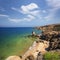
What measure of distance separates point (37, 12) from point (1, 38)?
1.45m

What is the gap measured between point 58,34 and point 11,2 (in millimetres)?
2261

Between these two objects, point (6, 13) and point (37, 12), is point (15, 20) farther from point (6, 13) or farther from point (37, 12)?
point (37, 12)

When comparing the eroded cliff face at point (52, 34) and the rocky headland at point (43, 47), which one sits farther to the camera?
the eroded cliff face at point (52, 34)

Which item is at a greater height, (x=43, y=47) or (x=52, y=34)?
(x=52, y=34)

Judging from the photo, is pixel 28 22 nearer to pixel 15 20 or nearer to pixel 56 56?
pixel 15 20

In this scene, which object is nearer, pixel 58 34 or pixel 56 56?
pixel 56 56

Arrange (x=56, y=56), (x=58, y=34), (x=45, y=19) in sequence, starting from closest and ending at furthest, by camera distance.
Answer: (x=56, y=56) → (x=45, y=19) → (x=58, y=34)

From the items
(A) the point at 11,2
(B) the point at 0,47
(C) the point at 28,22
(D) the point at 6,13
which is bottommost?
(B) the point at 0,47

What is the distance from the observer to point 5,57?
14.1 ft

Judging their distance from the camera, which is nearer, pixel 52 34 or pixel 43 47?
pixel 43 47

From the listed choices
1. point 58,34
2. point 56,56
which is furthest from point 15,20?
point 58,34

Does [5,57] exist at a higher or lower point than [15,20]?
lower

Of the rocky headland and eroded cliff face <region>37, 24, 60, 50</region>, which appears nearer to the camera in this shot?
the rocky headland

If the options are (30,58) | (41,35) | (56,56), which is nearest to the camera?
(56,56)
